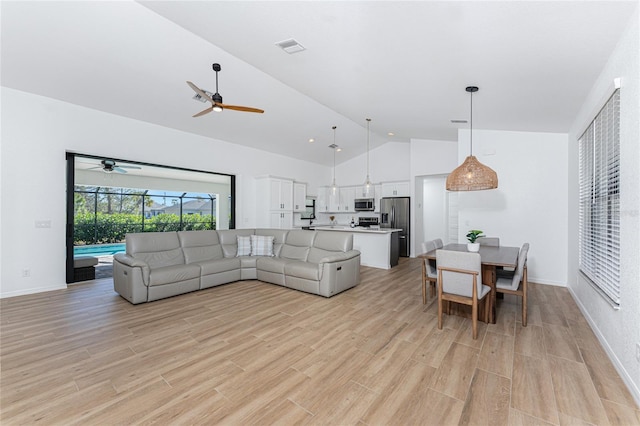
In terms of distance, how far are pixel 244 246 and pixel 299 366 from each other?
143 inches

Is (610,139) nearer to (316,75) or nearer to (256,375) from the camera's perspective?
(316,75)

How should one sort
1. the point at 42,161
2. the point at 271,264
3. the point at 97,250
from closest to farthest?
1. the point at 42,161
2. the point at 271,264
3. the point at 97,250

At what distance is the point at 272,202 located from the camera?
287 inches

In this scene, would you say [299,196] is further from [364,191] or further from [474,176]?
[474,176]

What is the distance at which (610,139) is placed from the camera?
104 inches

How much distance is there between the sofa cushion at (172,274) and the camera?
4059 millimetres

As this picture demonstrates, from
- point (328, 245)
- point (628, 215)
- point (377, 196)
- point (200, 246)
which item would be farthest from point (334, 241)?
point (377, 196)

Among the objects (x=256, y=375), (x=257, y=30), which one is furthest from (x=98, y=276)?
(x=257, y=30)

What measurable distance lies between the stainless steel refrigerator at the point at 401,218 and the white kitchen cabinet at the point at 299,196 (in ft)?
8.24

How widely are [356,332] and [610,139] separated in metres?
3.14

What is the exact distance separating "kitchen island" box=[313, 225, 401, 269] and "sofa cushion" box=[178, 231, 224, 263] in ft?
10.1

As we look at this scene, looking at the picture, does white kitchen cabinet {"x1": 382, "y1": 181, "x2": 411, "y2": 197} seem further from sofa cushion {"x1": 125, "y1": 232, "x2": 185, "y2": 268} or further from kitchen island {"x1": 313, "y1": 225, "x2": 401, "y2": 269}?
sofa cushion {"x1": 125, "y1": 232, "x2": 185, "y2": 268}

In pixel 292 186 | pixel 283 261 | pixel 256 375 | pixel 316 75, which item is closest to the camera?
pixel 256 375

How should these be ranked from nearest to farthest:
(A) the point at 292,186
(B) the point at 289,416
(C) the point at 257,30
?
1. (B) the point at 289,416
2. (C) the point at 257,30
3. (A) the point at 292,186
